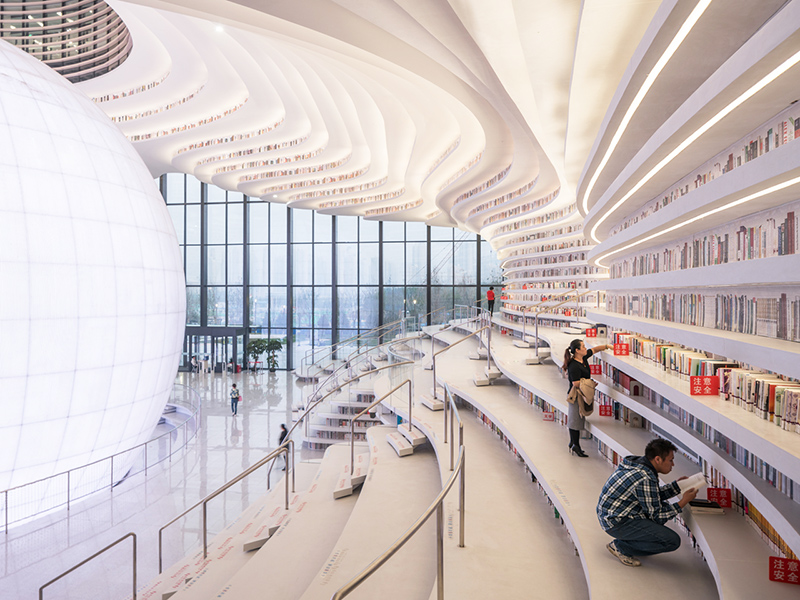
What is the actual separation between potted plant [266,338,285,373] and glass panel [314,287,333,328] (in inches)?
73.3

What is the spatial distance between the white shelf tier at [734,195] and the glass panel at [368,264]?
60.8ft

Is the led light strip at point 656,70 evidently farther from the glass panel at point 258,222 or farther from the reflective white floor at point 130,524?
the glass panel at point 258,222

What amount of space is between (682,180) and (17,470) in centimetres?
812

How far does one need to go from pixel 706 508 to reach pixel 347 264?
19.9 metres

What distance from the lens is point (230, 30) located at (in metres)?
9.13

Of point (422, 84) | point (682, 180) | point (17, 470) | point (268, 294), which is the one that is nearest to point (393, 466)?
point (682, 180)

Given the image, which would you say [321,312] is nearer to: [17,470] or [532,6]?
[17,470]

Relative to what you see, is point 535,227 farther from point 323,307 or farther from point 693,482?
point 323,307

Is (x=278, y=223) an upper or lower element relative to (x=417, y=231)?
upper

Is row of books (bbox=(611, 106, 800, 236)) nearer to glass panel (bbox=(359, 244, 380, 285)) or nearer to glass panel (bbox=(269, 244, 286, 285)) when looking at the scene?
glass panel (bbox=(359, 244, 380, 285))

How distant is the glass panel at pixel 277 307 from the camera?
2267 cm

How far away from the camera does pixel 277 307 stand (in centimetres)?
2275

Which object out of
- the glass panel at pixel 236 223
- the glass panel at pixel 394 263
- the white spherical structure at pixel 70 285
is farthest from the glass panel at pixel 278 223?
the white spherical structure at pixel 70 285

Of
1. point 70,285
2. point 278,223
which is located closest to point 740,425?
point 70,285
